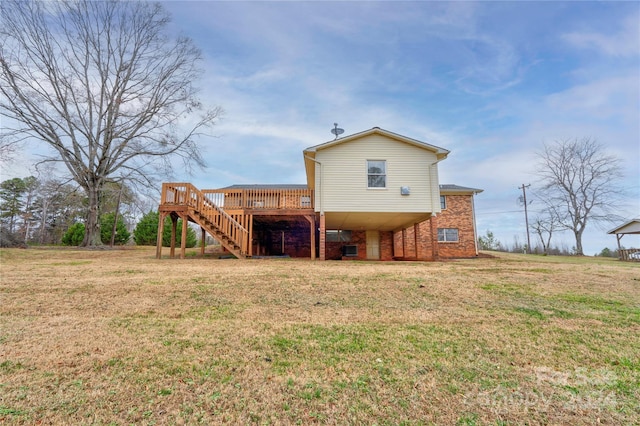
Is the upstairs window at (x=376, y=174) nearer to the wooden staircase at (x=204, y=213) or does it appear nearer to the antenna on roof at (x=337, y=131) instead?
the antenna on roof at (x=337, y=131)

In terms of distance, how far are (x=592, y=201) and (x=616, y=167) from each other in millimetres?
3321

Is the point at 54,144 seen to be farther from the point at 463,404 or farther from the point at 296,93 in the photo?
the point at 463,404

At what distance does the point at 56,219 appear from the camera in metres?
28.4

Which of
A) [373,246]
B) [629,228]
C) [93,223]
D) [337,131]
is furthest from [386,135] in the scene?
[629,228]

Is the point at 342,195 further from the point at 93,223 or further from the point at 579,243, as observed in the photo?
the point at 579,243

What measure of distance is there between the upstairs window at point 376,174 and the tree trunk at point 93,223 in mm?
15228

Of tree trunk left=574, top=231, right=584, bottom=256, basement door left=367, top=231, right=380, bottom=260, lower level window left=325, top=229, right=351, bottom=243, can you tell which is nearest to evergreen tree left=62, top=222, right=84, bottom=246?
lower level window left=325, top=229, right=351, bottom=243

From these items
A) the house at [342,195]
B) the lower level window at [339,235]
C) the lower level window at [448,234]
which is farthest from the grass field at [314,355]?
the lower level window at [448,234]

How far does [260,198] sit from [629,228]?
26568 millimetres

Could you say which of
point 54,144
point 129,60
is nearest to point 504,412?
point 54,144

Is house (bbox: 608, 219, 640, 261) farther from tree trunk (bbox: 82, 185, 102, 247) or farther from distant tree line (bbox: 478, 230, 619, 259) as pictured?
tree trunk (bbox: 82, 185, 102, 247)

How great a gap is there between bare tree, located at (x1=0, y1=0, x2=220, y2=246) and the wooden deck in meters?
7.59

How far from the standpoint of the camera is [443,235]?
1894 cm

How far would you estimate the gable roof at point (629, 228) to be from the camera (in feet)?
67.5
